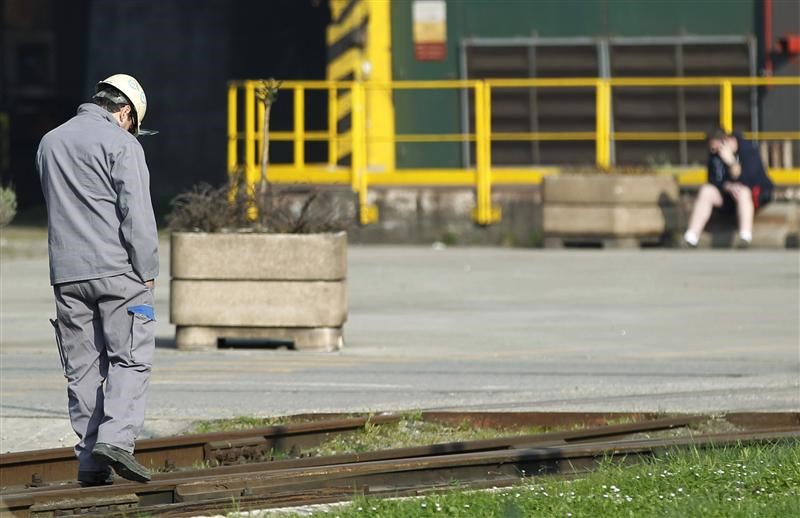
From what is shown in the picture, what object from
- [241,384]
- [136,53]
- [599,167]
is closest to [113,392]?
[241,384]

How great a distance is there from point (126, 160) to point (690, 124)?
54.1 feet

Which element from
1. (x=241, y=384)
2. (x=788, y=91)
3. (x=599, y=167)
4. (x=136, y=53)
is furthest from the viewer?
(x=136, y=53)

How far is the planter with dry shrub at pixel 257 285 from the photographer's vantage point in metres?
12.3

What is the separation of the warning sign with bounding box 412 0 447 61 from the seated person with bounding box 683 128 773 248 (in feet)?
14.9

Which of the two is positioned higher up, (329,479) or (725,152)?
(725,152)

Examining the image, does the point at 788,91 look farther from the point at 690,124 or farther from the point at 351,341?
Result: the point at 351,341

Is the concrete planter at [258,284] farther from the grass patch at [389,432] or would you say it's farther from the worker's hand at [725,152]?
the worker's hand at [725,152]

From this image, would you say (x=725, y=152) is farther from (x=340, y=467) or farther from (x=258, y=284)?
(x=340, y=467)

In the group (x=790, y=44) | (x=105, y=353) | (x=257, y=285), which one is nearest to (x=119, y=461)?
(x=105, y=353)

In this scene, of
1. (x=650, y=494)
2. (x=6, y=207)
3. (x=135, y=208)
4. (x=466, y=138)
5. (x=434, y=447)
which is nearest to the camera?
(x=650, y=494)

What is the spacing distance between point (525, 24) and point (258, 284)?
11.7 meters

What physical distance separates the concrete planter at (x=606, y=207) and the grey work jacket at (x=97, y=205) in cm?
1344

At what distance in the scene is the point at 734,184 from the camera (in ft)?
65.8

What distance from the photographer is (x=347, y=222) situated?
12.9m
